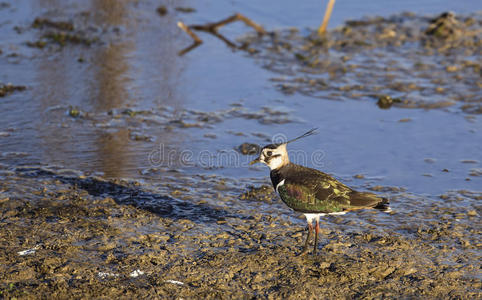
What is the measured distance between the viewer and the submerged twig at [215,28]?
1400cm

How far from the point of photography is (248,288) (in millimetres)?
6031

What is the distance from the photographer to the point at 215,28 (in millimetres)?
14711

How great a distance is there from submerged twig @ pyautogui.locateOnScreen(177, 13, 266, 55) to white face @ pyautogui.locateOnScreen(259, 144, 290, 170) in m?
6.93

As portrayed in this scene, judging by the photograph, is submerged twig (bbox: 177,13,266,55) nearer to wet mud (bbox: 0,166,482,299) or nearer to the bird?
wet mud (bbox: 0,166,482,299)

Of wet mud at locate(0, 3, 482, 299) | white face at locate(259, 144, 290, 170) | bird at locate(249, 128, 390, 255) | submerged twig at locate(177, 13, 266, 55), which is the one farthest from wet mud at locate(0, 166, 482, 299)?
submerged twig at locate(177, 13, 266, 55)

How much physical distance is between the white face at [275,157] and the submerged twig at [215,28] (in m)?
6.93

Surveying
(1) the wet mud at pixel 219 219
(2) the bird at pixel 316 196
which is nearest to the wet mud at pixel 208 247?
(1) the wet mud at pixel 219 219

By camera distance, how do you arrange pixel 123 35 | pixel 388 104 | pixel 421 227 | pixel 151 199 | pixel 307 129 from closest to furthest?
pixel 421 227
pixel 151 199
pixel 307 129
pixel 388 104
pixel 123 35

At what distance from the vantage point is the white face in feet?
23.0

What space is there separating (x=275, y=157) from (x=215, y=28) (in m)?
8.23

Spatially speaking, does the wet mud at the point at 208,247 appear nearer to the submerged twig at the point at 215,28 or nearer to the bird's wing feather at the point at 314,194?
the bird's wing feather at the point at 314,194

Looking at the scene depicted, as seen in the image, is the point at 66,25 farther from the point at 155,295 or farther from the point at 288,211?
the point at 155,295

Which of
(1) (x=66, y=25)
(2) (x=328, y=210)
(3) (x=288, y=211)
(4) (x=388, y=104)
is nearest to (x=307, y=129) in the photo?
(4) (x=388, y=104)

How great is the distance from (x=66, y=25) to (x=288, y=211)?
871 centimetres
